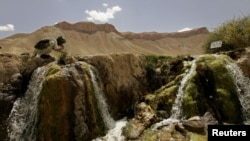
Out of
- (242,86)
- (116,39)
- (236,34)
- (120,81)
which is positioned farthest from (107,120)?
(116,39)

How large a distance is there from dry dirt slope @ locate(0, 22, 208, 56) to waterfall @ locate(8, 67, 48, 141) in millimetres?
48121

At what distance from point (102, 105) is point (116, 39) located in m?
61.9

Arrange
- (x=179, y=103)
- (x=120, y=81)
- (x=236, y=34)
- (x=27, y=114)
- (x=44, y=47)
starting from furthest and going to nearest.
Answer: (x=236, y=34) → (x=120, y=81) → (x=44, y=47) → (x=27, y=114) → (x=179, y=103)

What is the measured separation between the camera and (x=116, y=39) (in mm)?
77062

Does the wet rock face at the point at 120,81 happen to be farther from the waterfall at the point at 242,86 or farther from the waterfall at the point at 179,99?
the waterfall at the point at 242,86

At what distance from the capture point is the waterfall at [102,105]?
15300 mm

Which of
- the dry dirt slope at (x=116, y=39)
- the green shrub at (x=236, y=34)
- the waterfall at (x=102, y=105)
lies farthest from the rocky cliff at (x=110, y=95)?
the dry dirt slope at (x=116, y=39)

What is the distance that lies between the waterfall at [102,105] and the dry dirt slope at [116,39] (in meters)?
48.3

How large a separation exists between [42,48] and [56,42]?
853mm

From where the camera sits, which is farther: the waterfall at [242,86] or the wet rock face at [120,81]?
the wet rock face at [120,81]

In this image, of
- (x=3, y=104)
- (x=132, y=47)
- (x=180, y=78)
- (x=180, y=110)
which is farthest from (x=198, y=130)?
(x=132, y=47)

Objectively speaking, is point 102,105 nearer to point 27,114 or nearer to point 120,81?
point 120,81

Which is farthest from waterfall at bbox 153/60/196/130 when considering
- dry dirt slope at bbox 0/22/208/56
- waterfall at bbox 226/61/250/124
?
dry dirt slope at bbox 0/22/208/56

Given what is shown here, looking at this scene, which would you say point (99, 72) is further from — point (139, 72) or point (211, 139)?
point (211, 139)
